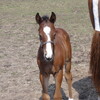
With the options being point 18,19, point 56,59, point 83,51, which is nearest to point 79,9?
point 18,19

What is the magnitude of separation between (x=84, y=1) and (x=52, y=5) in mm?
1939

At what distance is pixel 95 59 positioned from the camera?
3.27 metres

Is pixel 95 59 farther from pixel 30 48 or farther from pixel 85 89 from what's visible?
pixel 30 48

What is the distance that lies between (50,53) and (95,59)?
2.77 feet

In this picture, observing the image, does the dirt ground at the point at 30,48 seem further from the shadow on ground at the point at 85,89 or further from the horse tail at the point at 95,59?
the horse tail at the point at 95,59

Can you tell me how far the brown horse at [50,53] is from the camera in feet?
13.3

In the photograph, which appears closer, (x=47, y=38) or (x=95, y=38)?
(x=95, y=38)

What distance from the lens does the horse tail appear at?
3115 millimetres

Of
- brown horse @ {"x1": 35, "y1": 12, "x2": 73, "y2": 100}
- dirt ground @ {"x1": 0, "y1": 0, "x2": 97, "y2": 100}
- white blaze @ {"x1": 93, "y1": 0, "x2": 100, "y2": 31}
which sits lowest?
dirt ground @ {"x1": 0, "y1": 0, "x2": 97, "y2": 100}

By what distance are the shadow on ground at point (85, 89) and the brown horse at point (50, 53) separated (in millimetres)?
781

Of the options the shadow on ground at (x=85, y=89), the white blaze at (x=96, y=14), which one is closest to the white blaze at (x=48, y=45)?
the white blaze at (x=96, y=14)

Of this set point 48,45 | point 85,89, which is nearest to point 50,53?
point 48,45

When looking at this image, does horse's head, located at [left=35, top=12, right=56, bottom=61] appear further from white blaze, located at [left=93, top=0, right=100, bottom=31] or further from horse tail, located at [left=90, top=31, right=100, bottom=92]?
white blaze, located at [left=93, top=0, right=100, bottom=31]

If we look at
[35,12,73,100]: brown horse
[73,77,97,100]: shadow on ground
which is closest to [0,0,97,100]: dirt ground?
[73,77,97,100]: shadow on ground
